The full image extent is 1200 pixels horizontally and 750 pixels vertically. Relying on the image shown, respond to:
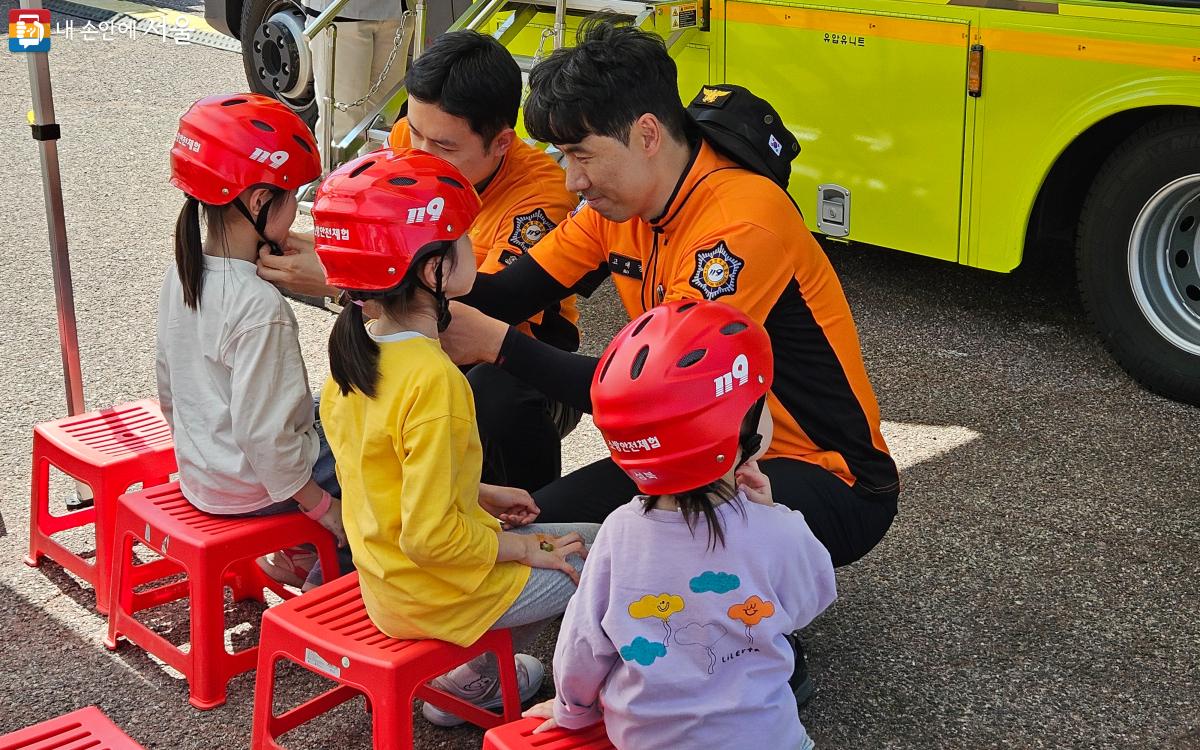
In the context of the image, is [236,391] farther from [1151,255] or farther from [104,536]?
[1151,255]

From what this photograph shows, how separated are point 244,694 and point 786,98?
3380 millimetres

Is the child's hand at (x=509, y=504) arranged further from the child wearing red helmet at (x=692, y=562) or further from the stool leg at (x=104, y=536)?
the stool leg at (x=104, y=536)

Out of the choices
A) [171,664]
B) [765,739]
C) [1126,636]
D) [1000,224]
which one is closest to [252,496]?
[171,664]

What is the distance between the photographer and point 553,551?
115 inches

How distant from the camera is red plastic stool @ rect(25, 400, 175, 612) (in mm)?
3699

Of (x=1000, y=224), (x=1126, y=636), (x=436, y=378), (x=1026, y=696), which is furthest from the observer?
(x=1000, y=224)

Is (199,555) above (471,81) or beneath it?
beneath

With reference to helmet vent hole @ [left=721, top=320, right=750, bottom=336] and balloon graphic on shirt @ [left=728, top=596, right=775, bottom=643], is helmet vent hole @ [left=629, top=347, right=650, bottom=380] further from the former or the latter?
balloon graphic on shirt @ [left=728, top=596, right=775, bottom=643]

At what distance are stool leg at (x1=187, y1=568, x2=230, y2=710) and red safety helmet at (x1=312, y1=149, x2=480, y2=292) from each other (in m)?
0.89

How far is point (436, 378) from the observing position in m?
2.64

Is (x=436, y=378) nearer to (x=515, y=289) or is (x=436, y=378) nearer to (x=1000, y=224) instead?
(x=515, y=289)

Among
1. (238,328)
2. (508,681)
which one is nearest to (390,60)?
(238,328)

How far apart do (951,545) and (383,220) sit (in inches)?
80.0

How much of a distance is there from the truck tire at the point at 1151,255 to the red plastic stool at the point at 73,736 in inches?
144
